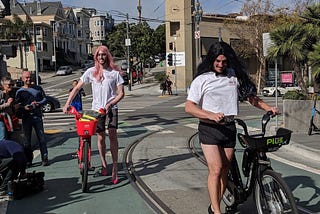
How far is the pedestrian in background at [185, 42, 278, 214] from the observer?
4.47 metres

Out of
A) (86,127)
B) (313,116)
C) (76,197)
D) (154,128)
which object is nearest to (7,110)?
(86,127)

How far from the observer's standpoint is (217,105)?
14.8 ft

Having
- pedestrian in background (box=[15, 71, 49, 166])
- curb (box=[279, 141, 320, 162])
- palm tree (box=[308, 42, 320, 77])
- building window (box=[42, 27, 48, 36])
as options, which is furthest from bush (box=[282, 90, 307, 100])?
building window (box=[42, 27, 48, 36])

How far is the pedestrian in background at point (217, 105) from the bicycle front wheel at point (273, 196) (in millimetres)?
397

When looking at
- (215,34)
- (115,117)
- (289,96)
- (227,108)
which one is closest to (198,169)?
(115,117)

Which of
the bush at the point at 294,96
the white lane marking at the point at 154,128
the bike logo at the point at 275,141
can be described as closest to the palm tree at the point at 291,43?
the bush at the point at 294,96

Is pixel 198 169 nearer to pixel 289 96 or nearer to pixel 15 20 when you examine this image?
pixel 289 96

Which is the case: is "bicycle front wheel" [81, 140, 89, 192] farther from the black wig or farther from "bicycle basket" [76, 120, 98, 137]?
the black wig

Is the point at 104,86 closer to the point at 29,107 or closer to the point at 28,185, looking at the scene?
the point at 28,185

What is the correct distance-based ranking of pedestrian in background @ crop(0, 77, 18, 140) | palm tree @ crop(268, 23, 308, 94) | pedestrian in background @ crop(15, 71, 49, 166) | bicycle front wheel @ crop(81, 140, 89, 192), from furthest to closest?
palm tree @ crop(268, 23, 308, 94) → pedestrian in background @ crop(15, 71, 49, 166) → pedestrian in background @ crop(0, 77, 18, 140) → bicycle front wheel @ crop(81, 140, 89, 192)

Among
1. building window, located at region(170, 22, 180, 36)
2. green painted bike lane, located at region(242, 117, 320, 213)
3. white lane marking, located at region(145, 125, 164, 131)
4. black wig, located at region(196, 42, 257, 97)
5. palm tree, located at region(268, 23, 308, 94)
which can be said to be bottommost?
white lane marking, located at region(145, 125, 164, 131)

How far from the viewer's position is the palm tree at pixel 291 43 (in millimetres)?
12844

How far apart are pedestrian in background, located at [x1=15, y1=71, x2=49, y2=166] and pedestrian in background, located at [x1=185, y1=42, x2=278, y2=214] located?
419cm

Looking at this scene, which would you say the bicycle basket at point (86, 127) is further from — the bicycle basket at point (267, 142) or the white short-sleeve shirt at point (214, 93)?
the bicycle basket at point (267, 142)
